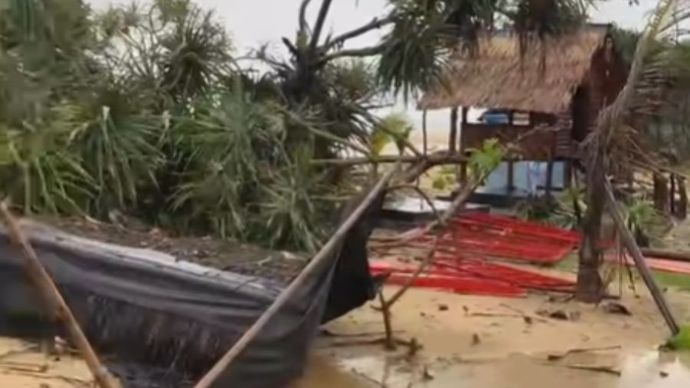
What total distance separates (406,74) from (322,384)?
4.94 metres

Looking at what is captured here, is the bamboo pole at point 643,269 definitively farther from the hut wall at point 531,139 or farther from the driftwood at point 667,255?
the hut wall at point 531,139

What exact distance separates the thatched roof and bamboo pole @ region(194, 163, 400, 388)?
912 centimetres

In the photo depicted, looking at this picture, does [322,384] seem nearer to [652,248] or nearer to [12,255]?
[12,255]

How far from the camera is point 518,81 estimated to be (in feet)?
53.9

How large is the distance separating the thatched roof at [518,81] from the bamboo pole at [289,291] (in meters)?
9.12

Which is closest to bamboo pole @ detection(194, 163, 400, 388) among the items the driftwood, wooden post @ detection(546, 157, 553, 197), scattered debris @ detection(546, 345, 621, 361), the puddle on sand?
the puddle on sand

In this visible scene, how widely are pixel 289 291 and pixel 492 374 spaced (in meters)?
2.59

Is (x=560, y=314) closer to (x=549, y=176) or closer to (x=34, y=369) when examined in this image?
(x=34, y=369)

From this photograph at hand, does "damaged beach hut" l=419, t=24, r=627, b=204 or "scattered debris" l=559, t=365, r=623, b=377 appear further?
"damaged beach hut" l=419, t=24, r=627, b=204

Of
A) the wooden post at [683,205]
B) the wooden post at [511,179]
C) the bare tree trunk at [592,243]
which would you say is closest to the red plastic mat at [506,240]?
the bare tree trunk at [592,243]

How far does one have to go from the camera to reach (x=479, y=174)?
291 inches

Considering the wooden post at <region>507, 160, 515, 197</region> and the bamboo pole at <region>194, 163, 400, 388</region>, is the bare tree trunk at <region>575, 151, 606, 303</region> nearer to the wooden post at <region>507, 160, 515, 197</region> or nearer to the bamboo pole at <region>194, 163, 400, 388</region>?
the bamboo pole at <region>194, 163, 400, 388</region>

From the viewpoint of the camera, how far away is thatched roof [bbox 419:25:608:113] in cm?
1616

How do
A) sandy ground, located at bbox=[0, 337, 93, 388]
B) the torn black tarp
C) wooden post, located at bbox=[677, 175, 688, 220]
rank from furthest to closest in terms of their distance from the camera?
1. wooden post, located at bbox=[677, 175, 688, 220]
2. sandy ground, located at bbox=[0, 337, 93, 388]
3. the torn black tarp
